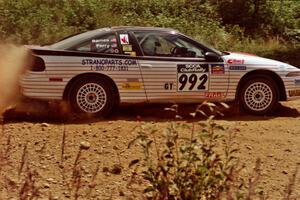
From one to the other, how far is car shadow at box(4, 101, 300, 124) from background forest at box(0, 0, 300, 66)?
19.5 ft

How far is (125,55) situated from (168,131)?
5.07 metres

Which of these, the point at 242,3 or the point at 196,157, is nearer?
the point at 196,157

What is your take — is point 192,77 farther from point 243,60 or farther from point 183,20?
point 183,20

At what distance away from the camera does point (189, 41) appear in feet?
30.5

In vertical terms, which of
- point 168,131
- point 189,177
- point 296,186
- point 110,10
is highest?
point 110,10

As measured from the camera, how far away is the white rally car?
8.81 m

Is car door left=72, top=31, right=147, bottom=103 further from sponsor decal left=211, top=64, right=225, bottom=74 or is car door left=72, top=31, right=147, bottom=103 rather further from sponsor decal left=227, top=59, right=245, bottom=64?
sponsor decal left=227, top=59, right=245, bottom=64

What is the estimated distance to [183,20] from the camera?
17953mm

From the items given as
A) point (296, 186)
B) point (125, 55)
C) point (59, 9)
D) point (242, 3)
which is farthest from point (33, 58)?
point (242, 3)

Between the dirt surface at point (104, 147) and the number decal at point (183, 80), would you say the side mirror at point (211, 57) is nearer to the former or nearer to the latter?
the number decal at point (183, 80)

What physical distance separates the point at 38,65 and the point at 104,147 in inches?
85.8

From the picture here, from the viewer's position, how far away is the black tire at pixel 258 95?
948 cm

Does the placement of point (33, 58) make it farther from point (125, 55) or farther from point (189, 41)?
point (189, 41)

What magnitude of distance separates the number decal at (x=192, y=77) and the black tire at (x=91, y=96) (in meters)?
1.10
